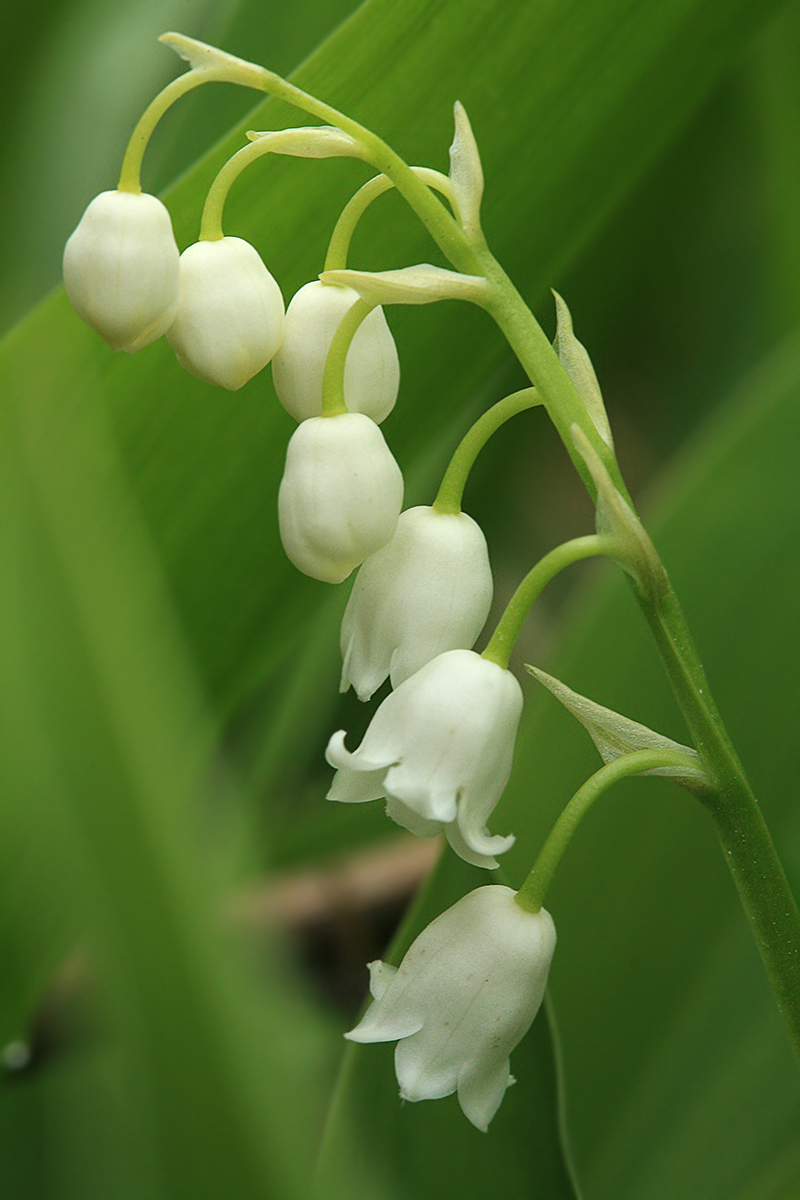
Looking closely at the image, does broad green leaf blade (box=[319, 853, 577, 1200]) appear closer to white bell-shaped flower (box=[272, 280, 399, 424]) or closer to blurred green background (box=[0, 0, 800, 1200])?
blurred green background (box=[0, 0, 800, 1200])

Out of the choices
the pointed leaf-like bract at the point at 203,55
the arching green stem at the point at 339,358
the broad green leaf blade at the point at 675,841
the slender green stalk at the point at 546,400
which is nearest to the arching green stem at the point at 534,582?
the slender green stalk at the point at 546,400

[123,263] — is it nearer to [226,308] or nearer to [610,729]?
[226,308]

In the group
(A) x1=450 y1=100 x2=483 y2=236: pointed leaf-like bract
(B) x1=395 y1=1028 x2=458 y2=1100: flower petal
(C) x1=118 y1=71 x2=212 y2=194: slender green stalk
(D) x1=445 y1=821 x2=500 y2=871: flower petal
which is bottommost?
(B) x1=395 y1=1028 x2=458 y2=1100: flower petal

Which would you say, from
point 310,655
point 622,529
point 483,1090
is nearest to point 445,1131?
point 483,1090

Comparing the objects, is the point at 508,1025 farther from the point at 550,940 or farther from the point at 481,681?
the point at 481,681

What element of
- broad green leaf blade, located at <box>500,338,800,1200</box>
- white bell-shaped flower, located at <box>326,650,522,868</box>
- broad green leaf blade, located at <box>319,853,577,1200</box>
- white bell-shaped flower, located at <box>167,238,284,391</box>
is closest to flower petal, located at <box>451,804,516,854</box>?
white bell-shaped flower, located at <box>326,650,522,868</box>

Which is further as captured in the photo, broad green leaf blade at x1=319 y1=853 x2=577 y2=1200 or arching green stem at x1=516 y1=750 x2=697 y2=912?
broad green leaf blade at x1=319 y1=853 x2=577 y2=1200
